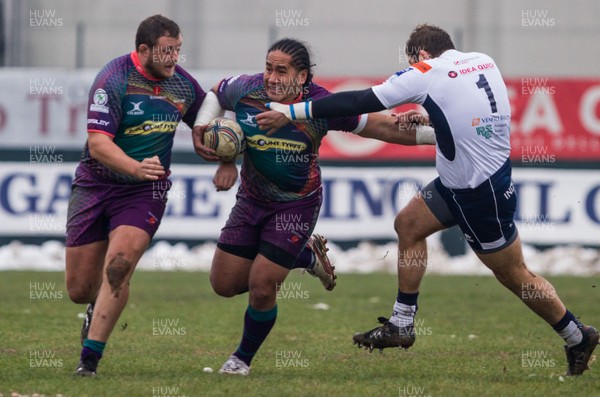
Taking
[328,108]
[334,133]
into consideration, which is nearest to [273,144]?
[328,108]

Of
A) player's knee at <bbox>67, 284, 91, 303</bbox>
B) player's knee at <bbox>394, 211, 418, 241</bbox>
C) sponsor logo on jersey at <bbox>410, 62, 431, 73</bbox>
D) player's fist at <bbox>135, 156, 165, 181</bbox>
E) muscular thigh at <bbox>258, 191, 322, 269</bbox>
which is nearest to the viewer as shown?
player's fist at <bbox>135, 156, 165, 181</bbox>

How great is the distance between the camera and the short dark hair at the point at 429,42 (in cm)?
808

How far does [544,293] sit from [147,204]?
268 cm

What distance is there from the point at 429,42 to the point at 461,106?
1.84ft

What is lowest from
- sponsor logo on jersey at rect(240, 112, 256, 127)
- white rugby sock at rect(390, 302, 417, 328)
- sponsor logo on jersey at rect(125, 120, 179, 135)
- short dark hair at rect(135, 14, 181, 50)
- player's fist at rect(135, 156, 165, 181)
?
white rugby sock at rect(390, 302, 417, 328)

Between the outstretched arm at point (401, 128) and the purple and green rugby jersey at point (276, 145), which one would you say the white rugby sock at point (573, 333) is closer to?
the outstretched arm at point (401, 128)

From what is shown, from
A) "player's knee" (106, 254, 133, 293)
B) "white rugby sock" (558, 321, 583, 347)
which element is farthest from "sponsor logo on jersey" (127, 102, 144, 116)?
"white rugby sock" (558, 321, 583, 347)

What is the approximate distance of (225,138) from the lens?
7922mm

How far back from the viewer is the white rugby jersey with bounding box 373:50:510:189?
776 centimetres

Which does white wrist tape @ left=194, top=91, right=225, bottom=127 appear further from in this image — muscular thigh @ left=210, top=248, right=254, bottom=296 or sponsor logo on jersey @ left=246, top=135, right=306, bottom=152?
muscular thigh @ left=210, top=248, right=254, bottom=296

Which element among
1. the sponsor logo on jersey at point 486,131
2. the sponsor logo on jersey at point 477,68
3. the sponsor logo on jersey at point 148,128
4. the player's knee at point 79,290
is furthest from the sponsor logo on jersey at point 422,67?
the player's knee at point 79,290

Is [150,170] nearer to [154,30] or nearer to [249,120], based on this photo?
[249,120]

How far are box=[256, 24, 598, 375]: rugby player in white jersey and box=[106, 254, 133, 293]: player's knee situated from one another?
4.08 feet

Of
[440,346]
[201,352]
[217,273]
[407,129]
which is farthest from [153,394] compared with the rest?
[440,346]
